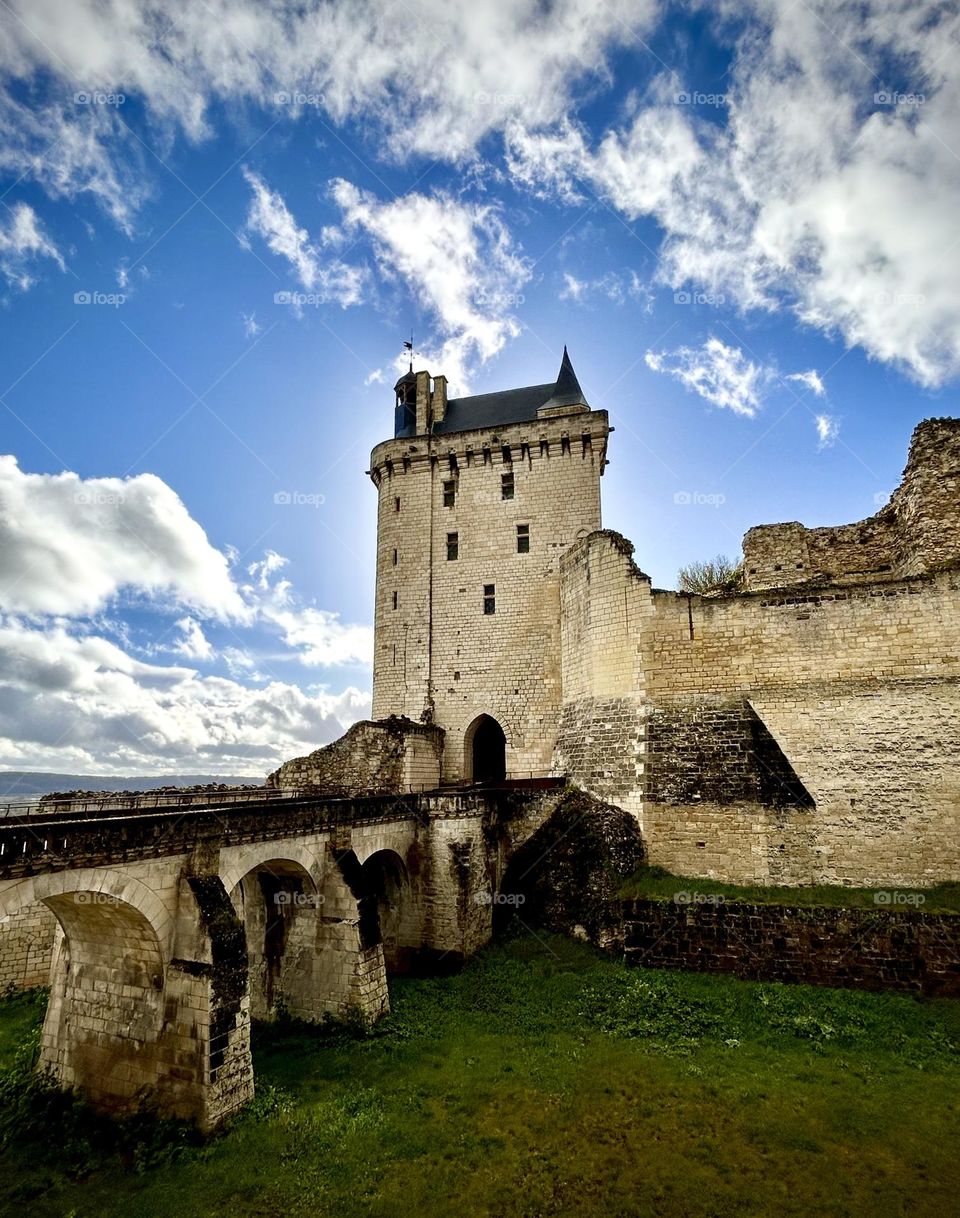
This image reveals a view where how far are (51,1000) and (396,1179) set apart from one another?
6212mm

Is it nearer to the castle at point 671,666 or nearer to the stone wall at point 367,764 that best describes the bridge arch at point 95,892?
the castle at point 671,666

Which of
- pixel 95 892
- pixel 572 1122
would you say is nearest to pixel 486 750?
pixel 572 1122

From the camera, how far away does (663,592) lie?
17.4m

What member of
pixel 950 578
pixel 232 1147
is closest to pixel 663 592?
pixel 950 578

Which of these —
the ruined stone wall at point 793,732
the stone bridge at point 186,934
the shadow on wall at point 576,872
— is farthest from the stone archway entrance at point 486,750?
the stone bridge at point 186,934

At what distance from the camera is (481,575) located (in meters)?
25.8

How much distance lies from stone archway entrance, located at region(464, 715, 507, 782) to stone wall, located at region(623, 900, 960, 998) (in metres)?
11.4

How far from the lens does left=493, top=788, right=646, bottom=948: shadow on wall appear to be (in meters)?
14.7

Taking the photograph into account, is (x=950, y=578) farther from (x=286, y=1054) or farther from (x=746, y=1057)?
(x=286, y=1054)

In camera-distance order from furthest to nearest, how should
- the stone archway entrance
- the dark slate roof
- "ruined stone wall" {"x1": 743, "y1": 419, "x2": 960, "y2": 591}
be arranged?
the dark slate roof, the stone archway entrance, "ruined stone wall" {"x1": 743, "y1": 419, "x2": 960, "y2": 591}

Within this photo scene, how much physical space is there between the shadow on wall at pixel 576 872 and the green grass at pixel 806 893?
59 cm

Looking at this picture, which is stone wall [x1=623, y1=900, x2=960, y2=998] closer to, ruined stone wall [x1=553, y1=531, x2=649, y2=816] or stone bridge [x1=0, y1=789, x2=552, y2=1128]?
ruined stone wall [x1=553, y1=531, x2=649, y2=816]

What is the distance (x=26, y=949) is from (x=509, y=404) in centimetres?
2505

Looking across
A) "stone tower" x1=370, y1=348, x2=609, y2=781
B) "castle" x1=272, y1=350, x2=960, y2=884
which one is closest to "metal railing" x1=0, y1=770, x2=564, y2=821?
"castle" x1=272, y1=350, x2=960, y2=884
